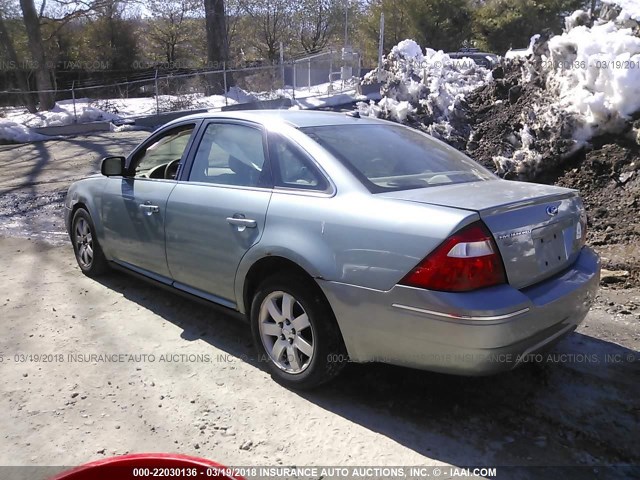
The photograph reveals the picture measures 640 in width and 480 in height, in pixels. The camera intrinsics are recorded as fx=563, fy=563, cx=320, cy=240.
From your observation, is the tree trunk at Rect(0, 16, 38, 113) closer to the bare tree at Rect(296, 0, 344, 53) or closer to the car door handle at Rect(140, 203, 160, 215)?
the car door handle at Rect(140, 203, 160, 215)

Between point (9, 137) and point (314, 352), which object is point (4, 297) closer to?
point (314, 352)

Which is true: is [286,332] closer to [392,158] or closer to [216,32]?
[392,158]

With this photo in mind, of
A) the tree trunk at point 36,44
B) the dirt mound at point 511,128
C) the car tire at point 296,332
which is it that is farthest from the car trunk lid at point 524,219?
the tree trunk at point 36,44

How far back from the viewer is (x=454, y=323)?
261 centimetres

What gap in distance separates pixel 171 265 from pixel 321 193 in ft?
4.92

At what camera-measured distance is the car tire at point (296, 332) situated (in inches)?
122

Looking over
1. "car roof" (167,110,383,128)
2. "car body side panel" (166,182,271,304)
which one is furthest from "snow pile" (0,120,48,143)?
"car body side panel" (166,182,271,304)

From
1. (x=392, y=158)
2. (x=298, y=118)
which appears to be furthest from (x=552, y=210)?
(x=298, y=118)

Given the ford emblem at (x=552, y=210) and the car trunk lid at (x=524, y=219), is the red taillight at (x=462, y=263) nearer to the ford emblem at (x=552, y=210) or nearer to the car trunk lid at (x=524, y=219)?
the car trunk lid at (x=524, y=219)

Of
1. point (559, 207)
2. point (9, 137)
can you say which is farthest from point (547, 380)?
point (9, 137)

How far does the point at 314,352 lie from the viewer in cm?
315

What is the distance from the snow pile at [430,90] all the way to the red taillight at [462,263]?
22.1 ft

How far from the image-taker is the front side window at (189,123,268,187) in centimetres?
369

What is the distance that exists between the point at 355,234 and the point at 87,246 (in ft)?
11.2
